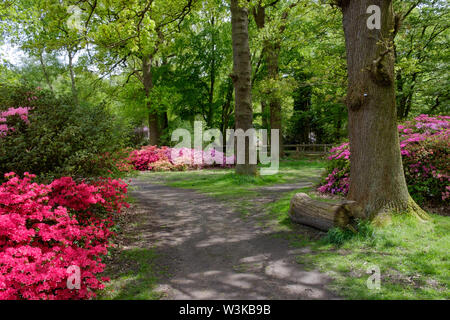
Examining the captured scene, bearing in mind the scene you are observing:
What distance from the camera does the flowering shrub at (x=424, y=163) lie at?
239 inches

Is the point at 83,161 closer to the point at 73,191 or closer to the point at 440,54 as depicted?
the point at 73,191

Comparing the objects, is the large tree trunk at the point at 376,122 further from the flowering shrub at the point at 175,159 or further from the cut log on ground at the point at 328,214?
the flowering shrub at the point at 175,159

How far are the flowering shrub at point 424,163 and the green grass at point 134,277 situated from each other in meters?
4.94

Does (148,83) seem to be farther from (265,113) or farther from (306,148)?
(306,148)

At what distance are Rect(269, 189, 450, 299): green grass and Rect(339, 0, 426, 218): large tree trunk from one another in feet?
1.34

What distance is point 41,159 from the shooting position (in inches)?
198

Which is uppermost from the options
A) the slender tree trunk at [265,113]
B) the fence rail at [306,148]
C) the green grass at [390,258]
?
the slender tree trunk at [265,113]

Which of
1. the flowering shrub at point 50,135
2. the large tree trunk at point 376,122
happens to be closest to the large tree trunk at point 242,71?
the flowering shrub at point 50,135

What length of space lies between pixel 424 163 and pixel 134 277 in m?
6.42

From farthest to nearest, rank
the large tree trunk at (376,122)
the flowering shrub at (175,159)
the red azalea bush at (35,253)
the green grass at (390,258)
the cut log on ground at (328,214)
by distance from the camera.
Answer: the flowering shrub at (175,159) < the large tree trunk at (376,122) < the cut log on ground at (328,214) < the green grass at (390,258) < the red azalea bush at (35,253)

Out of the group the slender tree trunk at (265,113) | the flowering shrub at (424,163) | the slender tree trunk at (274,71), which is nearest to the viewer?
the flowering shrub at (424,163)

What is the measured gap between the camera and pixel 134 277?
12.3 feet
